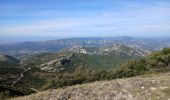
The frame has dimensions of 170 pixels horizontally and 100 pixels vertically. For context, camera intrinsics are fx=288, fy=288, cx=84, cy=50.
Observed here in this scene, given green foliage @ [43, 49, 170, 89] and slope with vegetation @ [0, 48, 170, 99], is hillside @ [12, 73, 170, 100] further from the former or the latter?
green foliage @ [43, 49, 170, 89]

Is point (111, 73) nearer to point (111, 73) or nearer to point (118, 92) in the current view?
point (111, 73)

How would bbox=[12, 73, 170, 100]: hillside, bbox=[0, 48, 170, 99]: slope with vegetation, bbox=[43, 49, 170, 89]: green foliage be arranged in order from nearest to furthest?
bbox=[12, 73, 170, 100]: hillside, bbox=[0, 48, 170, 99]: slope with vegetation, bbox=[43, 49, 170, 89]: green foliage

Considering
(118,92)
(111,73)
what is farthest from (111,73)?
(118,92)

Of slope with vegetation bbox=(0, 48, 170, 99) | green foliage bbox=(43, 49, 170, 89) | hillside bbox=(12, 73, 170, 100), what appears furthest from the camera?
green foliage bbox=(43, 49, 170, 89)

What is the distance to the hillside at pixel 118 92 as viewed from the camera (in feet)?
54.2

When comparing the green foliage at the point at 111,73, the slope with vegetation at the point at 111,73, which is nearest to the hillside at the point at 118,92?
the slope with vegetation at the point at 111,73

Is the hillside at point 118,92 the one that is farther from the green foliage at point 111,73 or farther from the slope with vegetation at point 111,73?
the green foliage at point 111,73

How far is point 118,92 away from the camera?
17266 millimetres

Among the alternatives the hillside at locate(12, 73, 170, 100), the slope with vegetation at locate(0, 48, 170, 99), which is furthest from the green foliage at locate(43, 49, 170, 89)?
the hillside at locate(12, 73, 170, 100)

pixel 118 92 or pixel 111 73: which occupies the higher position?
pixel 118 92

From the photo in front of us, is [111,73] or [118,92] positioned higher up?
[118,92]

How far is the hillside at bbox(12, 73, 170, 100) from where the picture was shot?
1652cm

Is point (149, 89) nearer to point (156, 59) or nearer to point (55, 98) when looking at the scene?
point (55, 98)

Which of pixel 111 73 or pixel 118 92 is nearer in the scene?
pixel 118 92
